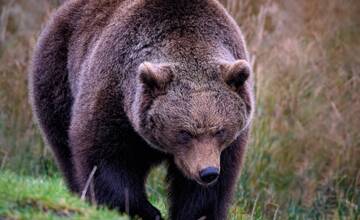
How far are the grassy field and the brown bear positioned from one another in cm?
228

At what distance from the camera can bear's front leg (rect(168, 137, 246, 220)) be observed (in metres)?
6.38

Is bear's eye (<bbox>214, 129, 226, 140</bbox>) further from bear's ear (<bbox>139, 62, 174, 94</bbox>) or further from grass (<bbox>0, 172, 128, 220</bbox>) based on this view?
grass (<bbox>0, 172, 128, 220</bbox>)

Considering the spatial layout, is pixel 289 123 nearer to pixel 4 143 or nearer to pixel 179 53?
pixel 4 143

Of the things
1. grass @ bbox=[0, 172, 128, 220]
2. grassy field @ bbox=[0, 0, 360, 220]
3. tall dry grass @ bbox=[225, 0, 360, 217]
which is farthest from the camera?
tall dry grass @ bbox=[225, 0, 360, 217]

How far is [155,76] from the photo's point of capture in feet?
19.2

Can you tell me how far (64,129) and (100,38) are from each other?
1.21 m

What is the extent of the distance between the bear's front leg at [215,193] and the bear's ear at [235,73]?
56 centimetres

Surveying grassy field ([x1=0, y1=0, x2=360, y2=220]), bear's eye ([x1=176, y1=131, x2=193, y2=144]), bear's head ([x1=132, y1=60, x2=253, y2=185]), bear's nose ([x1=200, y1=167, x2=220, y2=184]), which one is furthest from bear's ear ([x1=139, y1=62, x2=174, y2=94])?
grassy field ([x1=0, y1=0, x2=360, y2=220])

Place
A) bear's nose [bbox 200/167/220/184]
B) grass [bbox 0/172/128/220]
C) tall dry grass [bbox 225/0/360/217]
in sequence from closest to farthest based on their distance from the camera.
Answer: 1. grass [bbox 0/172/128/220]
2. bear's nose [bbox 200/167/220/184]
3. tall dry grass [bbox 225/0/360/217]

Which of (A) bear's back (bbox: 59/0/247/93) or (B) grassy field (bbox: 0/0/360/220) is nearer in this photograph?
(A) bear's back (bbox: 59/0/247/93)

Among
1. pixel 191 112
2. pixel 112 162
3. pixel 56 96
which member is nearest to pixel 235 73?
pixel 191 112

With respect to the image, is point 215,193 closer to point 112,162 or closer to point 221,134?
point 221,134

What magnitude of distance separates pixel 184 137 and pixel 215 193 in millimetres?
798

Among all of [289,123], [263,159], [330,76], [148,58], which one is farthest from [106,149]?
[330,76]
